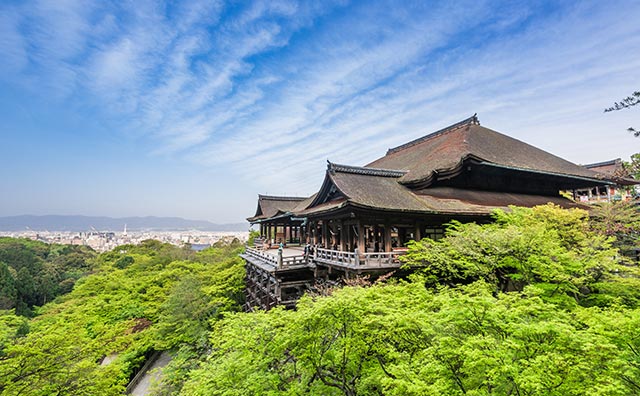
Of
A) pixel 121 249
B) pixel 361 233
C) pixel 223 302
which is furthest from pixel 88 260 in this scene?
pixel 361 233

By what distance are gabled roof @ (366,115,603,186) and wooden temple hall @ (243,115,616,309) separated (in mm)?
79

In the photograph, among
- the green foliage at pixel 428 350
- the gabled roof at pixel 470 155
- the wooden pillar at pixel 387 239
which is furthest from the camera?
the gabled roof at pixel 470 155

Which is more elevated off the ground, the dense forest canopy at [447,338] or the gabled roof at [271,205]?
the gabled roof at [271,205]

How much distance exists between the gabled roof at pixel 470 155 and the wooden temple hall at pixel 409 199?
0.26ft

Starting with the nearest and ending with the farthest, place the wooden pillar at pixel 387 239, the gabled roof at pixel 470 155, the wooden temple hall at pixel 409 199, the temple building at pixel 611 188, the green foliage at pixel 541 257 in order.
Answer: the green foliage at pixel 541 257 → the wooden temple hall at pixel 409 199 → the wooden pillar at pixel 387 239 → the gabled roof at pixel 470 155 → the temple building at pixel 611 188

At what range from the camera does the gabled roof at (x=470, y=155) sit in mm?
16797

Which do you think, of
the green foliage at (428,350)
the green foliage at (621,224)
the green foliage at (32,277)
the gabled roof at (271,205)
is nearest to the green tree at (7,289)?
the green foliage at (32,277)

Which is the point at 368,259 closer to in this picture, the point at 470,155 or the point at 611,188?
the point at 470,155

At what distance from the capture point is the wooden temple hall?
1326 cm

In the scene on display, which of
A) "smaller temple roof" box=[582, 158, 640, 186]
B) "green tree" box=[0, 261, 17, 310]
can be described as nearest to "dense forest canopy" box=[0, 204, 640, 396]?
"smaller temple roof" box=[582, 158, 640, 186]

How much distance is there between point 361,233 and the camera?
13.1 m

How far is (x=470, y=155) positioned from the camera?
16.0m

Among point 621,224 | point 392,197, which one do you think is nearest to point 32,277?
point 392,197

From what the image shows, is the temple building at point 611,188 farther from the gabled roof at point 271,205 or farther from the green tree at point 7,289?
the green tree at point 7,289
